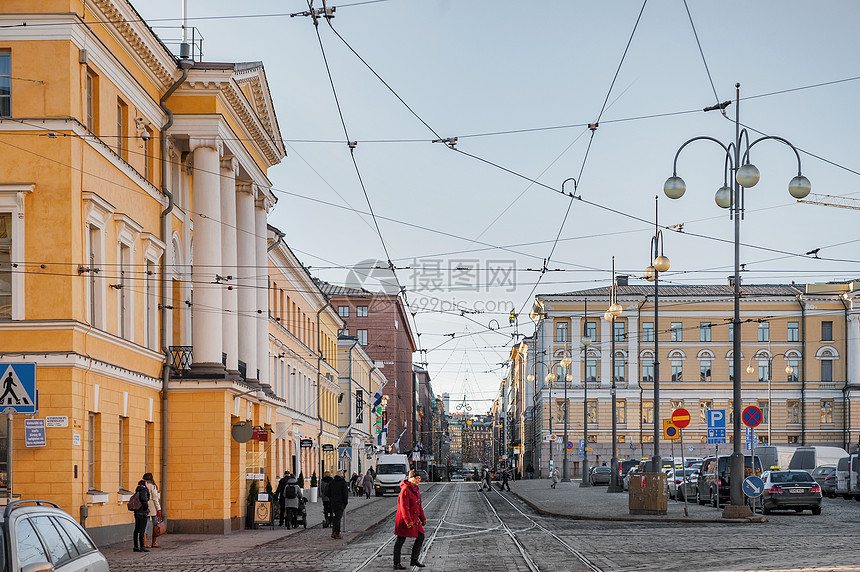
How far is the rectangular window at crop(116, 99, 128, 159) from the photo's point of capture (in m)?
26.5

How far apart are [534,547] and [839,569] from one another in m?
7.49

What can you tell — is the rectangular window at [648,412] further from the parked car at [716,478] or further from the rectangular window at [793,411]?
the parked car at [716,478]

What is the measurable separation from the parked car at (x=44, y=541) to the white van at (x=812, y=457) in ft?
170

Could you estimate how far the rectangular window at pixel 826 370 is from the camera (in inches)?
4008

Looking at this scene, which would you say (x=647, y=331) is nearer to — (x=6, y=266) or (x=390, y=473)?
(x=390, y=473)

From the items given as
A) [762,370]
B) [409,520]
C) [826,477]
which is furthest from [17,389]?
[762,370]

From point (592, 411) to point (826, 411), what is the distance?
2102cm

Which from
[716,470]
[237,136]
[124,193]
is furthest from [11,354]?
[716,470]

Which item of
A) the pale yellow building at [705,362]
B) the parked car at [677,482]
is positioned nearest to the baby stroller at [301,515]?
the parked car at [677,482]

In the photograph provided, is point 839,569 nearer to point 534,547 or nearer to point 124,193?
point 534,547

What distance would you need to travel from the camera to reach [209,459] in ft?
97.2

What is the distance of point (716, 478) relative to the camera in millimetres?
37188

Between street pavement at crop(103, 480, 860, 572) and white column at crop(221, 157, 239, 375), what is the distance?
5630 millimetres

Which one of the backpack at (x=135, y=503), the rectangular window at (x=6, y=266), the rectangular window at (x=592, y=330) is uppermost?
the rectangular window at (x=6, y=266)
